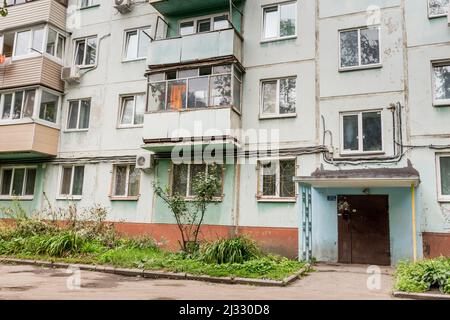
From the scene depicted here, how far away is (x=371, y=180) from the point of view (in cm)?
1149

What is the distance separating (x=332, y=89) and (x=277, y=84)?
81.1 inches

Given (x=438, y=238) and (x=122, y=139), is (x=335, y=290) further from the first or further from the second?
(x=122, y=139)

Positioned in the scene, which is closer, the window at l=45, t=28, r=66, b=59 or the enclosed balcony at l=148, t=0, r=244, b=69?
the enclosed balcony at l=148, t=0, r=244, b=69

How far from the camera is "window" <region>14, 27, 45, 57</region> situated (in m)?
17.2

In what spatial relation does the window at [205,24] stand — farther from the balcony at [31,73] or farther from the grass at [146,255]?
the grass at [146,255]

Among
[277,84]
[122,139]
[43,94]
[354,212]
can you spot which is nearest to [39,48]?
[43,94]

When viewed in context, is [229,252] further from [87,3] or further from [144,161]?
[87,3]

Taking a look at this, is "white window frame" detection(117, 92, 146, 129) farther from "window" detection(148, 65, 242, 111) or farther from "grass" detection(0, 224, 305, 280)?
"grass" detection(0, 224, 305, 280)

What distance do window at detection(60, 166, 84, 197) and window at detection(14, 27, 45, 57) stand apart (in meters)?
5.33

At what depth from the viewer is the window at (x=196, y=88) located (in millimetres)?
14133

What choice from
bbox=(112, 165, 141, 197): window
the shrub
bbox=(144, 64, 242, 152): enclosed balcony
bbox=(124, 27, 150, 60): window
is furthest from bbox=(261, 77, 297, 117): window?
bbox=(112, 165, 141, 197): window

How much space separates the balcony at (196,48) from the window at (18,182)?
26.4 ft

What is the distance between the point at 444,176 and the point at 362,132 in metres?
2.80

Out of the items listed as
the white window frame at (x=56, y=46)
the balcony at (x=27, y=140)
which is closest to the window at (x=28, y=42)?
the white window frame at (x=56, y=46)
